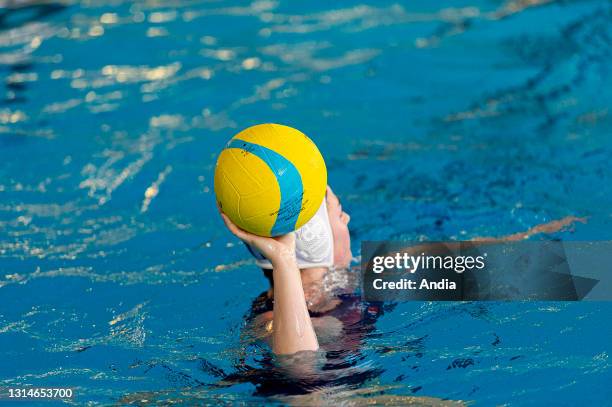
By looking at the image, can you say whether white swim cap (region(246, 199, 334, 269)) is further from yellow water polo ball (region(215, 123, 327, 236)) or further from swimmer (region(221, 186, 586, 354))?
yellow water polo ball (region(215, 123, 327, 236))

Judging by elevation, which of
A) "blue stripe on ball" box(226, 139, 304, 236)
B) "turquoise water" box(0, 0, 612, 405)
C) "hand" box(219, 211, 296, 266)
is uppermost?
"blue stripe on ball" box(226, 139, 304, 236)

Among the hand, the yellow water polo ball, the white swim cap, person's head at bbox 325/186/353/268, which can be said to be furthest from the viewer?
person's head at bbox 325/186/353/268

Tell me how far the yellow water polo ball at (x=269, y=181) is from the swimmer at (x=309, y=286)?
0.09m

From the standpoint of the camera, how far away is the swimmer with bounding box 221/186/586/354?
3.17 meters

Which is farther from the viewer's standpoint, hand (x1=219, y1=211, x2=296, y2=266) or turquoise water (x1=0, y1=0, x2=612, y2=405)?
turquoise water (x1=0, y1=0, x2=612, y2=405)

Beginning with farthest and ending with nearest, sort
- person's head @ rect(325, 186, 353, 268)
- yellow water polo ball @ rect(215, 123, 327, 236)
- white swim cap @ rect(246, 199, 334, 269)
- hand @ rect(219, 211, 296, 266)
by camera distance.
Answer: person's head @ rect(325, 186, 353, 268) → white swim cap @ rect(246, 199, 334, 269) → hand @ rect(219, 211, 296, 266) → yellow water polo ball @ rect(215, 123, 327, 236)

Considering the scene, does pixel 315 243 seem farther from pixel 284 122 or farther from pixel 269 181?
pixel 284 122

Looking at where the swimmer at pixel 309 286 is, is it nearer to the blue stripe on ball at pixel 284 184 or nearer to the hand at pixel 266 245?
the hand at pixel 266 245

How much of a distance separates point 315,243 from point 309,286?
223 mm

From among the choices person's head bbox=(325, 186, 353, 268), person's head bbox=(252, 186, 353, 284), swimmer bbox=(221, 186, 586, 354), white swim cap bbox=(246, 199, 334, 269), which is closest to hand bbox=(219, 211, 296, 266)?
swimmer bbox=(221, 186, 586, 354)

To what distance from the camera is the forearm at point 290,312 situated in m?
3.17

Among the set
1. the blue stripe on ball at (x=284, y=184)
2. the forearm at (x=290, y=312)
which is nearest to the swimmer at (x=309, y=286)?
the forearm at (x=290, y=312)

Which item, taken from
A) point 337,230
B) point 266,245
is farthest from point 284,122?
point 266,245

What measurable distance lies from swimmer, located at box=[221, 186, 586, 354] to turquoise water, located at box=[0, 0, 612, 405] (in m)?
0.12
